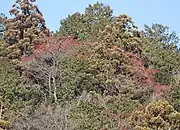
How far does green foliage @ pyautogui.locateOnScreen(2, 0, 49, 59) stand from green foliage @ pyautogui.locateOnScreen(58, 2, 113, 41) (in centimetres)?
404

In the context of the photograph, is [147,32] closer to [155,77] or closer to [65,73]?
[155,77]

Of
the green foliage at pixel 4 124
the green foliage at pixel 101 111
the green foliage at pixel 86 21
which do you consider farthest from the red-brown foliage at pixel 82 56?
the green foliage at pixel 86 21

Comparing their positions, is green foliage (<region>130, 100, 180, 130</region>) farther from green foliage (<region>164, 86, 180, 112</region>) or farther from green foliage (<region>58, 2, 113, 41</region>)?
green foliage (<region>58, 2, 113, 41</region>)

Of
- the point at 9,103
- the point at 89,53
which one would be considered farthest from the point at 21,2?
the point at 9,103

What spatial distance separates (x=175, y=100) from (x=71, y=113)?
4328 mm

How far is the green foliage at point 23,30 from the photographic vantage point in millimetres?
24316

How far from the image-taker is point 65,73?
2183 cm

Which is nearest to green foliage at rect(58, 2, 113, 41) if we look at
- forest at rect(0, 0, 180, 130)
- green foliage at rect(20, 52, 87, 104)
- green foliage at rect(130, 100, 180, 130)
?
forest at rect(0, 0, 180, 130)

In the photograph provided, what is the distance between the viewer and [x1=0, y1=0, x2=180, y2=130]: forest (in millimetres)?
17422

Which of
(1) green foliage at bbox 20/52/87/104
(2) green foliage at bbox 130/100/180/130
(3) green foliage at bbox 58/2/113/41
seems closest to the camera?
(2) green foliage at bbox 130/100/180/130

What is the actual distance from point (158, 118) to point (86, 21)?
15.8m

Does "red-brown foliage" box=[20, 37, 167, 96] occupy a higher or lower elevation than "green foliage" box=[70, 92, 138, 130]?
higher

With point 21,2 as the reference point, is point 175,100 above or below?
below

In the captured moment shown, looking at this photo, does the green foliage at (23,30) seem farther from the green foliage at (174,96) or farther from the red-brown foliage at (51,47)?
the green foliage at (174,96)
